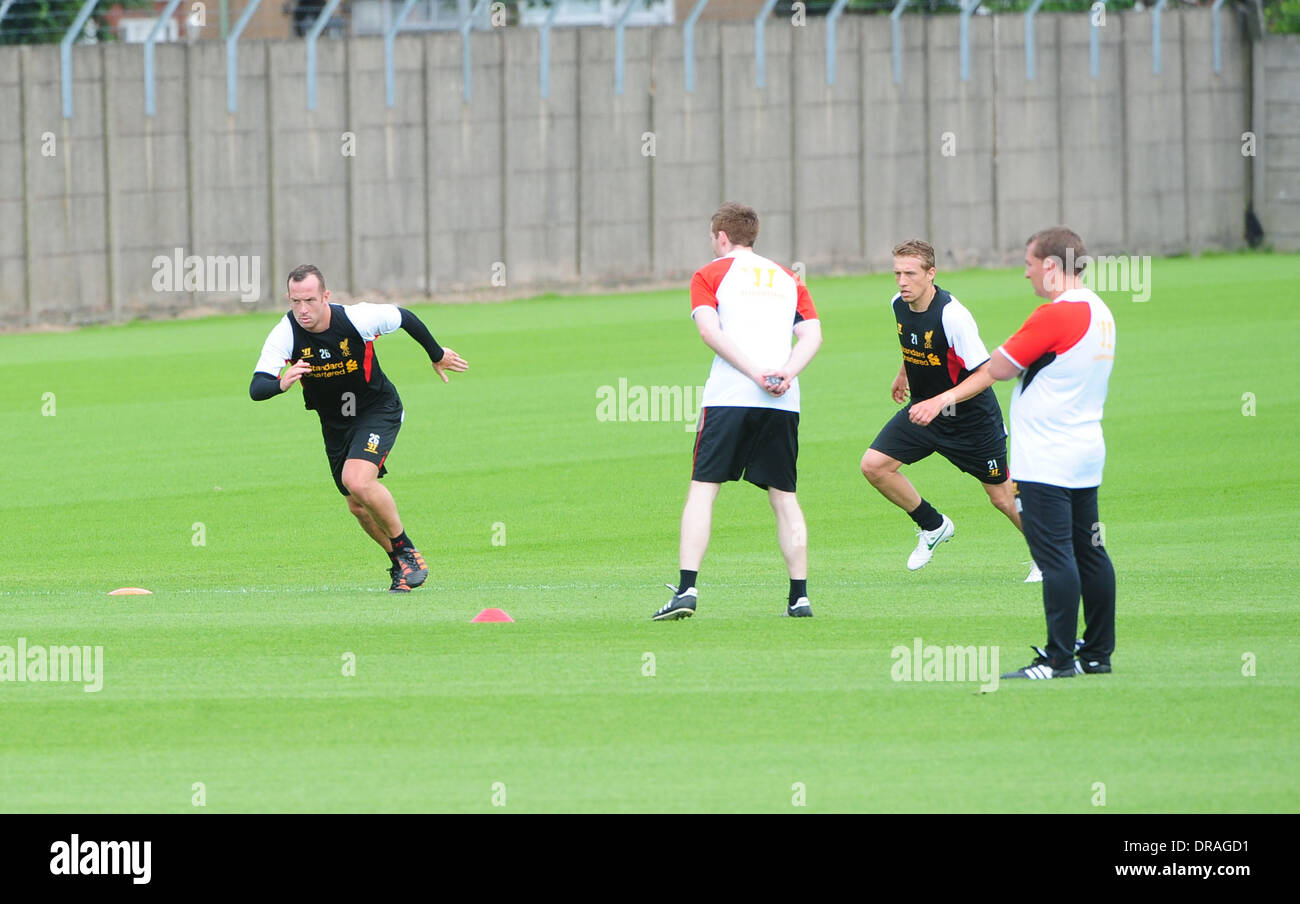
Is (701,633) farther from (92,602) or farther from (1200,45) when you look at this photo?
(1200,45)

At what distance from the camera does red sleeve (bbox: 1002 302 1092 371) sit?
8211 millimetres

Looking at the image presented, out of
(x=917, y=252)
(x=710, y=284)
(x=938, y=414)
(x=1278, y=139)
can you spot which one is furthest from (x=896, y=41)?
(x=710, y=284)

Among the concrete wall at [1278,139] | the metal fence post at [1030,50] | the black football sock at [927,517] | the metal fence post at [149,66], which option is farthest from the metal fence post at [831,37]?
the black football sock at [927,517]

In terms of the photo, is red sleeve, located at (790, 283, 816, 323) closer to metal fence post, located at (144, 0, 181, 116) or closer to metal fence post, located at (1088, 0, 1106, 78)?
metal fence post, located at (144, 0, 181, 116)

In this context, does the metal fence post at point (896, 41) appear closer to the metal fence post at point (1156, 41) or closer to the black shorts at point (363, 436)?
the metal fence post at point (1156, 41)

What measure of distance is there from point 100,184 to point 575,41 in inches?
312

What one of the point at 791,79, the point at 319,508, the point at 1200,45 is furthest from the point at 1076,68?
the point at 319,508

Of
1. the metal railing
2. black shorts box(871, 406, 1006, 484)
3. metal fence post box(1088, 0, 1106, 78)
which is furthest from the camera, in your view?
metal fence post box(1088, 0, 1106, 78)

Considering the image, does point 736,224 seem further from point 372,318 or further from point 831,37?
point 831,37

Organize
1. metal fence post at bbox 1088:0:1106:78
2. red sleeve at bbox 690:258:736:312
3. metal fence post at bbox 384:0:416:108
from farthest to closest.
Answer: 1. metal fence post at bbox 1088:0:1106:78
2. metal fence post at bbox 384:0:416:108
3. red sleeve at bbox 690:258:736:312

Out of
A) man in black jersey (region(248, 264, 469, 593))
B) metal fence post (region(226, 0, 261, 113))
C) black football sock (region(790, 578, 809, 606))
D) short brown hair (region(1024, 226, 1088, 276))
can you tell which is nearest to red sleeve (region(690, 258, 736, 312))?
black football sock (region(790, 578, 809, 606))

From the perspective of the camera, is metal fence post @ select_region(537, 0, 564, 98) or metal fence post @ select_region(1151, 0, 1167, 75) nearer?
metal fence post @ select_region(537, 0, 564, 98)

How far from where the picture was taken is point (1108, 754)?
23.9 feet
